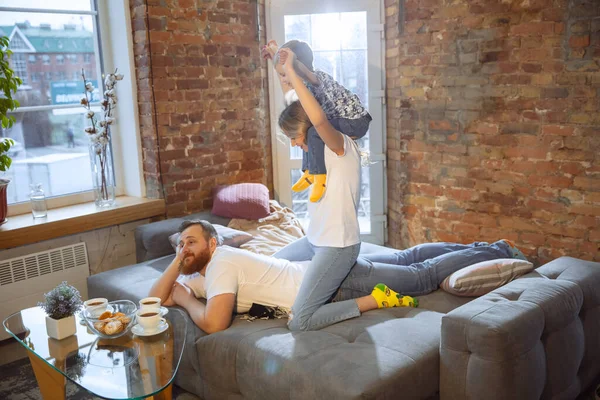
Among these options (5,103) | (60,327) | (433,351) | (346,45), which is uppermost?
(346,45)

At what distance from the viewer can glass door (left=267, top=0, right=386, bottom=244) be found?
447 cm

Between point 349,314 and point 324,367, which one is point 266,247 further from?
point 324,367

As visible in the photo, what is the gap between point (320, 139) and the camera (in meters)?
2.69

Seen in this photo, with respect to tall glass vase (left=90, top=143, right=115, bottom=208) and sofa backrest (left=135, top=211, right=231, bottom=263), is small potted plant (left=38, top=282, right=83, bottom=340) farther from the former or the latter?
tall glass vase (left=90, top=143, right=115, bottom=208)

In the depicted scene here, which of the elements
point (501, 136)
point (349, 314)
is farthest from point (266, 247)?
point (501, 136)

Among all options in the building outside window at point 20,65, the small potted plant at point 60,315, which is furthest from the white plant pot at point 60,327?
the building outside window at point 20,65

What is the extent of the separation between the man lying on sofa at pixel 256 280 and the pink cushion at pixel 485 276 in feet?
0.39

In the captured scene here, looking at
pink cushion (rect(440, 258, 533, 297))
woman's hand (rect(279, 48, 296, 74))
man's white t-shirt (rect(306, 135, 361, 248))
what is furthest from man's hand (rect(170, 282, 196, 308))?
pink cushion (rect(440, 258, 533, 297))

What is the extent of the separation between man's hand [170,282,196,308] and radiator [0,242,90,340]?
1.18 meters

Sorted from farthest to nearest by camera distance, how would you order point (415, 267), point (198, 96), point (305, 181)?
1. point (198, 96)
2. point (415, 267)
3. point (305, 181)

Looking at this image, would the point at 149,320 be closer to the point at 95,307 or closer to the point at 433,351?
the point at 95,307

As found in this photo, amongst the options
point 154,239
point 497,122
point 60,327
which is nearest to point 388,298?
point 60,327

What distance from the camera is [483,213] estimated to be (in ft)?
13.7

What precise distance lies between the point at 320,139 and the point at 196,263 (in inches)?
31.3
